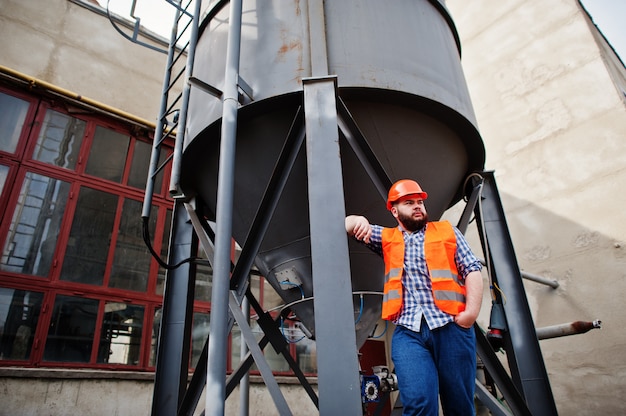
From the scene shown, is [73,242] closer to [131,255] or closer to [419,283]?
[131,255]

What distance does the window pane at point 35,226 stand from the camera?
523 centimetres

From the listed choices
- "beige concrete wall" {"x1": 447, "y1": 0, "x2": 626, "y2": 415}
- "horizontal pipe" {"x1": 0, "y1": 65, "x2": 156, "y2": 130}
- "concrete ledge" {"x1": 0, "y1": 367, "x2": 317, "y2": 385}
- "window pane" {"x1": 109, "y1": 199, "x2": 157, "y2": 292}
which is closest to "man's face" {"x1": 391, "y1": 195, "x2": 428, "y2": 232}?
"beige concrete wall" {"x1": 447, "y1": 0, "x2": 626, "y2": 415}

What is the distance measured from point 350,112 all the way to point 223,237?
1.13m

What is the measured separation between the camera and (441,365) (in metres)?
1.93

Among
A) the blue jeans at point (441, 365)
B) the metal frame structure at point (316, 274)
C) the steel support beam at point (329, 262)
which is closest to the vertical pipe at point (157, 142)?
the metal frame structure at point (316, 274)

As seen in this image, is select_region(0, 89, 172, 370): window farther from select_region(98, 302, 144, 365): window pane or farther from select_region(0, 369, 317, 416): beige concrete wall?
select_region(0, 369, 317, 416): beige concrete wall

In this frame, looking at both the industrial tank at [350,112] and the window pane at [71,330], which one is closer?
the industrial tank at [350,112]

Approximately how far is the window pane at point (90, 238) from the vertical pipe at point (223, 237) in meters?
4.16

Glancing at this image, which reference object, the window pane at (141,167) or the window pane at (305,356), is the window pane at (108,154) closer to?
the window pane at (141,167)

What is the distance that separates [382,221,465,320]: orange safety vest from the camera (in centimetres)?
198

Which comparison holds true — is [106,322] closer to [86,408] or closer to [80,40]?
[86,408]

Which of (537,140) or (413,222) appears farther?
(537,140)

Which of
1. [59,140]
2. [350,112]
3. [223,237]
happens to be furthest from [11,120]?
[350,112]

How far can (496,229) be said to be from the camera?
10.8 ft
